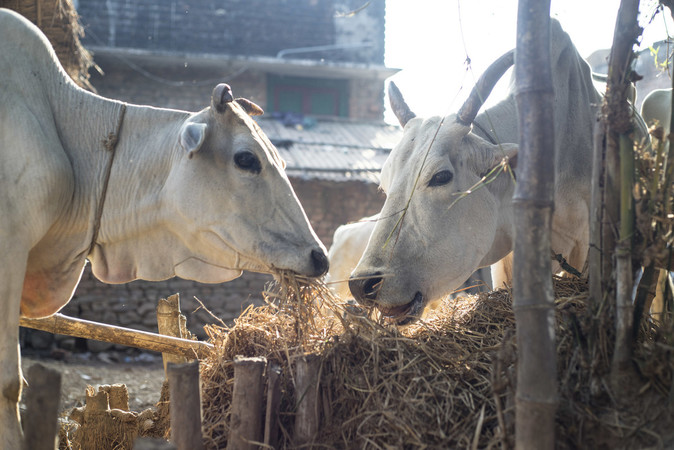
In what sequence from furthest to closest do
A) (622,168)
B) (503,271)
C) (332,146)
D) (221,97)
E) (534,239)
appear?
(332,146) < (503,271) < (221,97) < (622,168) < (534,239)

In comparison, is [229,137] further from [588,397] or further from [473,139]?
[588,397]

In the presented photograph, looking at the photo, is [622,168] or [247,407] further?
[247,407]

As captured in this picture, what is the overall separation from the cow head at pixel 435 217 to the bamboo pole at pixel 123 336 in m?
0.92

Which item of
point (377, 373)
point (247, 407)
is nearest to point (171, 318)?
point (247, 407)

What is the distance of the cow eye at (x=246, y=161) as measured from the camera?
10.8ft

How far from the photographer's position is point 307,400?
8.75ft

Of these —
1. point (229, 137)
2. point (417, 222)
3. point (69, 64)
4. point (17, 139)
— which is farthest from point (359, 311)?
point (69, 64)

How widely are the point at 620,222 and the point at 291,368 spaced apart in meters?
1.44

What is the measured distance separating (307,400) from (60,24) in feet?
14.4

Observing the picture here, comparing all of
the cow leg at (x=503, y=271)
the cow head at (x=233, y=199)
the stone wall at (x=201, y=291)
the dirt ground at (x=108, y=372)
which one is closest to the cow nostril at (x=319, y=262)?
the cow head at (x=233, y=199)

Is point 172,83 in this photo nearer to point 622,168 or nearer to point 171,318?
point 171,318

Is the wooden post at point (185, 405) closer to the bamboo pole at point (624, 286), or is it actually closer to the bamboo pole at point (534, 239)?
the bamboo pole at point (534, 239)

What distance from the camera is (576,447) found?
7.49 feet

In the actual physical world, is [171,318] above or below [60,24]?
below
